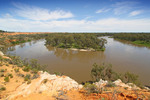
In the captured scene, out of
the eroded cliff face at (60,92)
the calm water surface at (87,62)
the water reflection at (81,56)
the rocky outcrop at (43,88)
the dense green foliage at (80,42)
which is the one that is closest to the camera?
the eroded cliff face at (60,92)

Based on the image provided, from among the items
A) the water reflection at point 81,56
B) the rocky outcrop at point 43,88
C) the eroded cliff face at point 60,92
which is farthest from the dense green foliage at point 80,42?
the rocky outcrop at point 43,88

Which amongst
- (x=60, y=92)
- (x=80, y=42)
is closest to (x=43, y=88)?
(x=60, y=92)

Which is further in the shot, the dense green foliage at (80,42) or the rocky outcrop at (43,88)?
the dense green foliage at (80,42)

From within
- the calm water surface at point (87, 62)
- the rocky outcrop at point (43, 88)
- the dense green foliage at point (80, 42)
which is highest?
the dense green foliage at point (80, 42)

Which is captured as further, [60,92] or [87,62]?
[87,62]

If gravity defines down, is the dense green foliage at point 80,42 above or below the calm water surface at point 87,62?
above

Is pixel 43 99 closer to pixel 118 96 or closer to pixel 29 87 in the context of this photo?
pixel 29 87

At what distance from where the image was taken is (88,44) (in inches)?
1526

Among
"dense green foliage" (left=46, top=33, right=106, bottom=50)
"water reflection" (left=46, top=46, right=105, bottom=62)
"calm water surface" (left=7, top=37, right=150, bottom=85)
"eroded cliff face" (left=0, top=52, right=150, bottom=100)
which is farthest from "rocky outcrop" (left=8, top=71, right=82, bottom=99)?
"dense green foliage" (left=46, top=33, right=106, bottom=50)

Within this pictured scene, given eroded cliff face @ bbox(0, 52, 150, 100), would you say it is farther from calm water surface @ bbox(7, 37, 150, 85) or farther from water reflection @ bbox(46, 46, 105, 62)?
water reflection @ bbox(46, 46, 105, 62)

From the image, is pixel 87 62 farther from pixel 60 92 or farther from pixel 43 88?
pixel 43 88

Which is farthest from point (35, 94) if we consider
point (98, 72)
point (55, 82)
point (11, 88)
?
point (98, 72)

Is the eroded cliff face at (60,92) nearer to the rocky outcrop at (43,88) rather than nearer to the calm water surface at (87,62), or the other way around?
the rocky outcrop at (43,88)

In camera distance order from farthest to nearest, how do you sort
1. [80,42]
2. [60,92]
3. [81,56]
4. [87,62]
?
[80,42]
[81,56]
[87,62]
[60,92]
